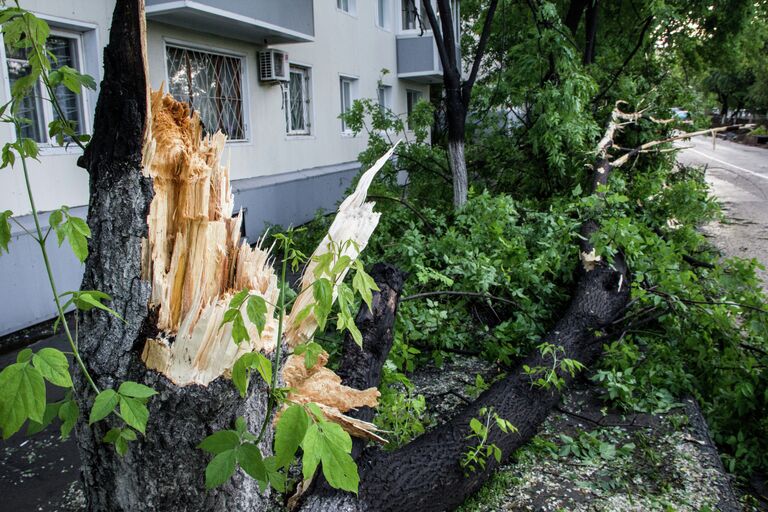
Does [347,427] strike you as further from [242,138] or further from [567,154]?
[242,138]

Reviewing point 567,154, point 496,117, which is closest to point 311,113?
point 496,117

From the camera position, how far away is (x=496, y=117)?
7.97 m

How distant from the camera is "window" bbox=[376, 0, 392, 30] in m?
15.2

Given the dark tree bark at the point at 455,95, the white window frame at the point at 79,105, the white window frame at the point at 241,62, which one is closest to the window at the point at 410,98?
the white window frame at the point at 241,62

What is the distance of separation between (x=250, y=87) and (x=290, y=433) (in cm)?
912

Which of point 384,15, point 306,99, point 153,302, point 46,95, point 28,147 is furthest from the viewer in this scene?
point 384,15

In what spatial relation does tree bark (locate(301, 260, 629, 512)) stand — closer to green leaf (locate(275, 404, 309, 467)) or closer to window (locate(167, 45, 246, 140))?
green leaf (locate(275, 404, 309, 467))

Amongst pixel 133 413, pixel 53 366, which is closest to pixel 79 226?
pixel 53 366

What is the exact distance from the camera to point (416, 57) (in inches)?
618

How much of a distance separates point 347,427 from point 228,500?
657 mm

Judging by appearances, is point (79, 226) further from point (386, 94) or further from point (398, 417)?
point (386, 94)

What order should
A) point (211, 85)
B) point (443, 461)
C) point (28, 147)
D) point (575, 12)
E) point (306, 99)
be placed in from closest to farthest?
point (28, 147)
point (443, 461)
point (211, 85)
point (575, 12)
point (306, 99)

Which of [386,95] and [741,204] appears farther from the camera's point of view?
[386,95]

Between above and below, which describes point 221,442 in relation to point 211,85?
below
